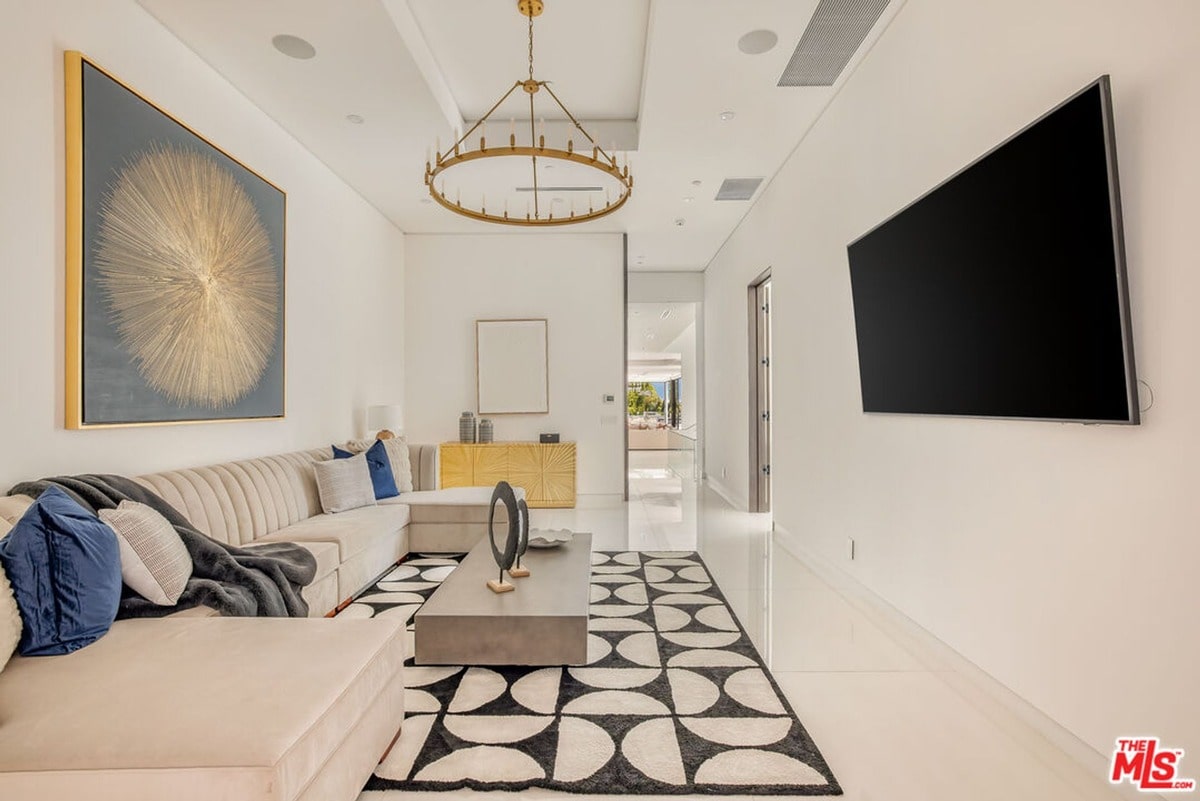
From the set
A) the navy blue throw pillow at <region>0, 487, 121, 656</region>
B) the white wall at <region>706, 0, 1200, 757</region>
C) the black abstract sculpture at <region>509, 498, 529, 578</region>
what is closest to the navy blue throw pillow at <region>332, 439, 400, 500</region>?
the black abstract sculpture at <region>509, 498, 529, 578</region>

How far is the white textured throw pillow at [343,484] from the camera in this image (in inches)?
174

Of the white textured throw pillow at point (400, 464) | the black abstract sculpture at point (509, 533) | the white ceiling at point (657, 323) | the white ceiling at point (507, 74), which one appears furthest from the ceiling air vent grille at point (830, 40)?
the white ceiling at point (657, 323)

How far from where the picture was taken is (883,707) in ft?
8.05

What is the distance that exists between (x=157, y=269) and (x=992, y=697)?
4.27 meters

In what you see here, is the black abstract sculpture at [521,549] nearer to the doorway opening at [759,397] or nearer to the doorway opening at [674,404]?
the doorway opening at [759,397]

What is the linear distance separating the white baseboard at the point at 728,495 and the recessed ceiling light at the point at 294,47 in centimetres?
561

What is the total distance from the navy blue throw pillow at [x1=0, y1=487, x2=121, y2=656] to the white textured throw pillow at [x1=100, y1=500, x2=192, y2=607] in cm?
20

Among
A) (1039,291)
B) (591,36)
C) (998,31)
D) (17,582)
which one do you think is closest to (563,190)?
(591,36)

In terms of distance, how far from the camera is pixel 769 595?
391 cm

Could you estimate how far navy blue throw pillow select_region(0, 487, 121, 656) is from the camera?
6.00ft

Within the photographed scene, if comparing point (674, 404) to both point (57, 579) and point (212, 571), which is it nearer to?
point (212, 571)

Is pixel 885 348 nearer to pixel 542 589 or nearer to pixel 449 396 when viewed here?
pixel 542 589

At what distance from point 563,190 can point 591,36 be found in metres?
1.84

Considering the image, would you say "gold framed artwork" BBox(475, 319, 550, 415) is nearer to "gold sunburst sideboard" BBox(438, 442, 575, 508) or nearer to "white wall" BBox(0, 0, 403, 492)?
"gold sunburst sideboard" BBox(438, 442, 575, 508)
